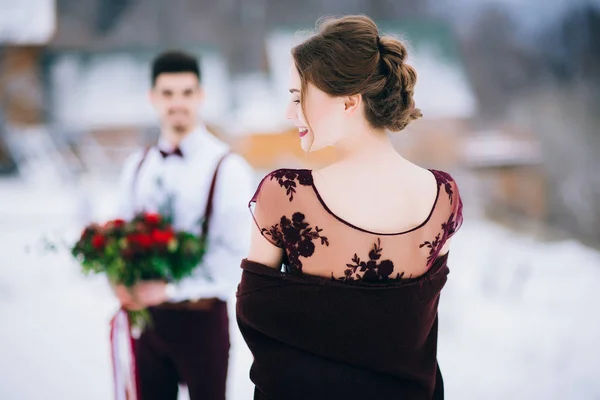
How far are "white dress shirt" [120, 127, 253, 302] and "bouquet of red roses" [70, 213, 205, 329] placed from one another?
11 centimetres

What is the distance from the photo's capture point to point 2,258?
3209 millimetres

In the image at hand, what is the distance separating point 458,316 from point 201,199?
1976 millimetres

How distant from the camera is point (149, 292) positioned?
189cm

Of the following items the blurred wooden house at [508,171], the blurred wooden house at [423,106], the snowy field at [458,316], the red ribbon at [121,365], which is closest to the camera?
the red ribbon at [121,365]

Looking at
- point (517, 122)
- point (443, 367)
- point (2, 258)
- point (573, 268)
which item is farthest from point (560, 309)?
point (2, 258)

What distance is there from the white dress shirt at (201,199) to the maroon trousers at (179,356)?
0.24ft

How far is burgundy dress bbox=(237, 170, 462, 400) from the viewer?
118cm

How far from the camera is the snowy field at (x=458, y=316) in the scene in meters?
3.12

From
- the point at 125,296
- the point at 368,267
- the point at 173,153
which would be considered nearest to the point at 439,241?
the point at 368,267

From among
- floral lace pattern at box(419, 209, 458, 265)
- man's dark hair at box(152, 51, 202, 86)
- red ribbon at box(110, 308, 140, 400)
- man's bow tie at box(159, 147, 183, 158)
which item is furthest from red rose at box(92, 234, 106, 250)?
floral lace pattern at box(419, 209, 458, 265)

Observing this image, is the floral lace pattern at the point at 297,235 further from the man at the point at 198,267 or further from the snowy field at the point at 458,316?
the snowy field at the point at 458,316

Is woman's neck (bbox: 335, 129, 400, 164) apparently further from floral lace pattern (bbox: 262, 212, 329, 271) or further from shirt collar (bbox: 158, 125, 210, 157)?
shirt collar (bbox: 158, 125, 210, 157)
